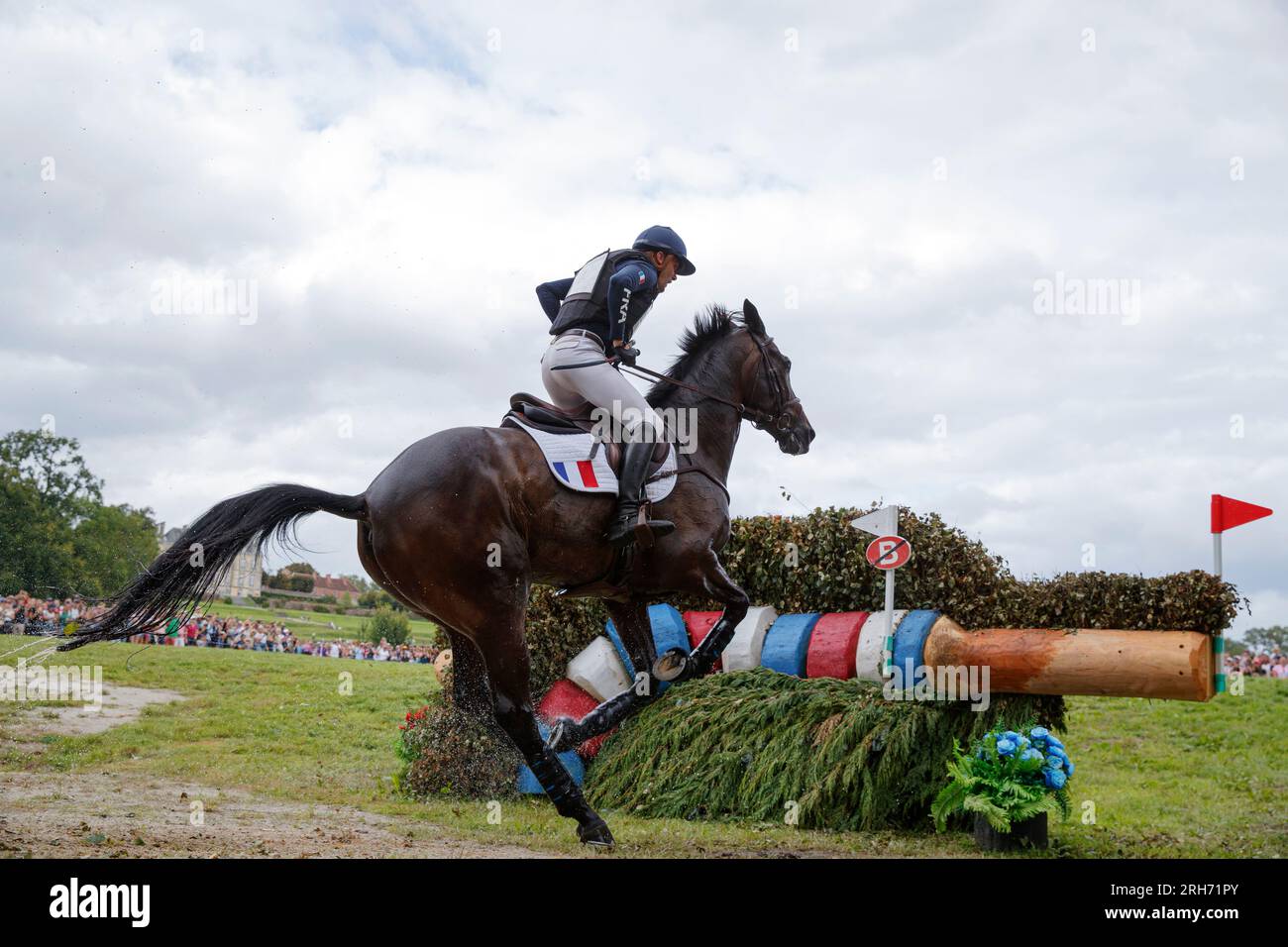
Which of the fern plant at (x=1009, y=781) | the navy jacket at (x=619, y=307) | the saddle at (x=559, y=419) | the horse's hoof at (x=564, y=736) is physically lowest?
the fern plant at (x=1009, y=781)

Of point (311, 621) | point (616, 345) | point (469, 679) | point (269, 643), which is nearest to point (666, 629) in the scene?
point (469, 679)

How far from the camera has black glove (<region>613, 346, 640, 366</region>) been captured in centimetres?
578

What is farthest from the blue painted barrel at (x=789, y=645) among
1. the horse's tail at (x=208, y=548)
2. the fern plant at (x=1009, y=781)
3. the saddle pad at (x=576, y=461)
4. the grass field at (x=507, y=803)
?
the horse's tail at (x=208, y=548)

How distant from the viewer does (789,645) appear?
27.1ft

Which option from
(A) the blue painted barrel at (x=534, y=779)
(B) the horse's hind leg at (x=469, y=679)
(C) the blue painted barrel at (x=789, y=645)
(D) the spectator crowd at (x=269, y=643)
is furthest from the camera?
(D) the spectator crowd at (x=269, y=643)

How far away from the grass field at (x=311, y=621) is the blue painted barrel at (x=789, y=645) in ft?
70.8

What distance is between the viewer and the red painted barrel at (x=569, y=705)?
340 inches

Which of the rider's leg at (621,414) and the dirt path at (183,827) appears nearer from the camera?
the dirt path at (183,827)

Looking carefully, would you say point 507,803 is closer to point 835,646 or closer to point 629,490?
point 835,646

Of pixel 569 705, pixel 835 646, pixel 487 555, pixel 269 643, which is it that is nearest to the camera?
pixel 487 555

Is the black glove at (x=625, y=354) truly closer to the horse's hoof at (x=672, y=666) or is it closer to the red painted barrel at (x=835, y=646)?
the horse's hoof at (x=672, y=666)

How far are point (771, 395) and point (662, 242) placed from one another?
128 cm

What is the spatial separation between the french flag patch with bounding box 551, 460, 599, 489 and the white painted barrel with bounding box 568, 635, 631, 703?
3510 mm
